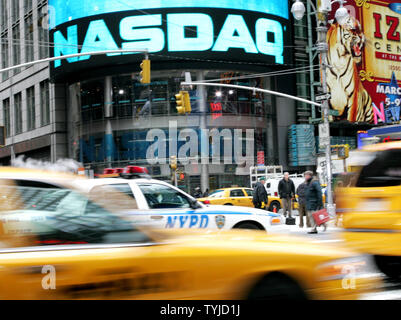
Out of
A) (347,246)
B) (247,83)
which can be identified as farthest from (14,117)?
(347,246)

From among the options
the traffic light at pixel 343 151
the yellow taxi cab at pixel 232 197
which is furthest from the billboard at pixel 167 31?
the traffic light at pixel 343 151

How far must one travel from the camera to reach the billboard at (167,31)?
38.7 meters

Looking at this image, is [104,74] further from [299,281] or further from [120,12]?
[299,281]

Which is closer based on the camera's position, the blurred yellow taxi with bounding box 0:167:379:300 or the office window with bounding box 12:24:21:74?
the blurred yellow taxi with bounding box 0:167:379:300

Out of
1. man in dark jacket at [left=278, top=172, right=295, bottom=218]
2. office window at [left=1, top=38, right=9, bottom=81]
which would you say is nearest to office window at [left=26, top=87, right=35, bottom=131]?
office window at [left=1, top=38, right=9, bottom=81]

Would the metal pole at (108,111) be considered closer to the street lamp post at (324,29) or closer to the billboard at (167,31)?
the billboard at (167,31)

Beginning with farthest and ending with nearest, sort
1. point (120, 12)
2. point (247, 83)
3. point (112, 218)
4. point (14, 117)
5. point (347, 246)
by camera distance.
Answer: point (14, 117), point (247, 83), point (120, 12), point (347, 246), point (112, 218)

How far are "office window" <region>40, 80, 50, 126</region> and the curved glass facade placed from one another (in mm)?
5690

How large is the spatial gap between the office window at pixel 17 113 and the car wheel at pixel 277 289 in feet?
162

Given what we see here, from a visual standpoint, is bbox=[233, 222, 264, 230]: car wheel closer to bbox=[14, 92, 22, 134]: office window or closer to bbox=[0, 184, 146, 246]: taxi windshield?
→ bbox=[0, 184, 146, 246]: taxi windshield

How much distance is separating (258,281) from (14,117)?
166 feet

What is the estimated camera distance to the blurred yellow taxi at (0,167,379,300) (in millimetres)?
4062

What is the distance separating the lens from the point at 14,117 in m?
51.8

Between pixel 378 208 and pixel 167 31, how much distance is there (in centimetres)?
3250
